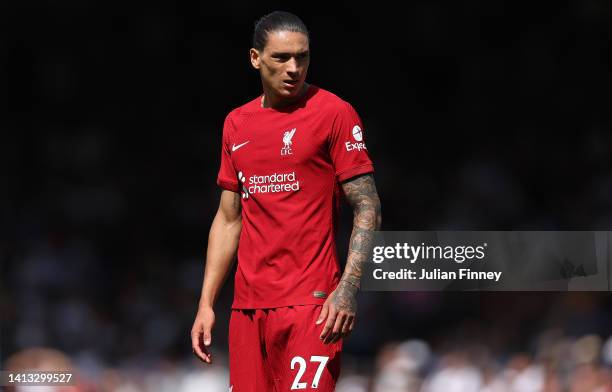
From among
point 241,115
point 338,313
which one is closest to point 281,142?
point 241,115

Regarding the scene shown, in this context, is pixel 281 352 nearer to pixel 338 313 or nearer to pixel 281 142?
pixel 338 313

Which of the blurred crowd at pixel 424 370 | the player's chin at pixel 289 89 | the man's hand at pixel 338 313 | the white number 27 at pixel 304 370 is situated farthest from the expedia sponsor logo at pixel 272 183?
the blurred crowd at pixel 424 370

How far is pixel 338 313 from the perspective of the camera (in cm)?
348

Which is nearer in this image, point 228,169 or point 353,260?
point 353,260

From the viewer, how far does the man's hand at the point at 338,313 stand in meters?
3.48

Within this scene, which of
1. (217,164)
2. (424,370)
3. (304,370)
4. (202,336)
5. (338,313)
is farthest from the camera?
(217,164)

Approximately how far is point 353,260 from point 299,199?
0.27 metres

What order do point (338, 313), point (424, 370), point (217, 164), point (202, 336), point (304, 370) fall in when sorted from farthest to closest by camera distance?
point (217, 164), point (424, 370), point (202, 336), point (304, 370), point (338, 313)

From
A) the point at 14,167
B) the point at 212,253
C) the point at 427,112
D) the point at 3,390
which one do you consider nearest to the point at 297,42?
the point at 212,253

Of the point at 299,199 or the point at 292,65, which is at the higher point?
the point at 292,65

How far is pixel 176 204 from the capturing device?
27.1ft

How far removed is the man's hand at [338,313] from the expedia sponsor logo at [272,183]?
362mm

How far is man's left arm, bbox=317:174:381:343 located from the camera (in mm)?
3488

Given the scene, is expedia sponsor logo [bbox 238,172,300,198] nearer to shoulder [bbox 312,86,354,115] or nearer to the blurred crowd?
shoulder [bbox 312,86,354,115]
